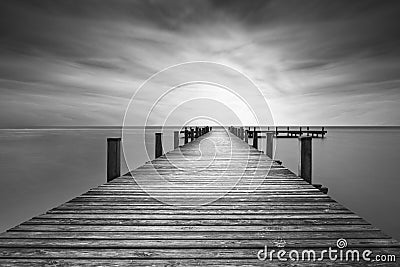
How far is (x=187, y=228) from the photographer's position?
302 centimetres

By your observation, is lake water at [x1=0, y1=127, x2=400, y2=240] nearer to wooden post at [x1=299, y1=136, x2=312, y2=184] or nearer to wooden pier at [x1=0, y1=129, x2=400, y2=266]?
wooden post at [x1=299, y1=136, x2=312, y2=184]

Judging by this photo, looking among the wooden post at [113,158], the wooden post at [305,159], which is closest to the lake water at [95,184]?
the wooden post at [305,159]

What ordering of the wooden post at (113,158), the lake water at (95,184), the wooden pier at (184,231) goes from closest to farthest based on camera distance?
1. the wooden pier at (184,231)
2. the wooden post at (113,158)
3. the lake water at (95,184)

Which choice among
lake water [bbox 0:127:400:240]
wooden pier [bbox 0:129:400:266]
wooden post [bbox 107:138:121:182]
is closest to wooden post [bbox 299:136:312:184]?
wooden pier [bbox 0:129:400:266]

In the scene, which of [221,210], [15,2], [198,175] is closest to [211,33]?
[15,2]

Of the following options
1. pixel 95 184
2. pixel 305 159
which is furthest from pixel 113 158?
pixel 95 184

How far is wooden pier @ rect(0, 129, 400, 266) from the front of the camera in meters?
2.36

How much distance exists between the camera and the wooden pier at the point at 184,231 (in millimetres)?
2355

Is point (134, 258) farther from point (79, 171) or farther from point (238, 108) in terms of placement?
point (79, 171)

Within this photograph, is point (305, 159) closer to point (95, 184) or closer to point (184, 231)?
point (184, 231)

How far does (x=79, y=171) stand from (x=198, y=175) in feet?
56.4

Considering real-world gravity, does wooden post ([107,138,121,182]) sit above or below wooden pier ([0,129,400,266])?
above

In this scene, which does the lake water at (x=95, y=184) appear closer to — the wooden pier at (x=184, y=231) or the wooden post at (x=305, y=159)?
the wooden post at (x=305, y=159)

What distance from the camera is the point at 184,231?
293 cm
